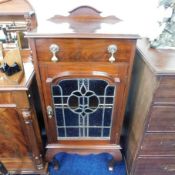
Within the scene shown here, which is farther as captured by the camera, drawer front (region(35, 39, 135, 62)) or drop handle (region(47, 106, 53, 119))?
drop handle (region(47, 106, 53, 119))

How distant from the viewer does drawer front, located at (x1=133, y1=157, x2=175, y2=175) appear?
1.08m

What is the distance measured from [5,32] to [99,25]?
58 centimetres

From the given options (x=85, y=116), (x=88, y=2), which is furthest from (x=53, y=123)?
(x=88, y=2)

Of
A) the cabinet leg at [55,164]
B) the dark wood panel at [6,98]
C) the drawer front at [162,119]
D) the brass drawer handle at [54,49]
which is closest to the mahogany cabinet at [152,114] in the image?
the drawer front at [162,119]

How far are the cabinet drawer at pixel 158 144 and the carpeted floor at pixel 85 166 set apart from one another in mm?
398

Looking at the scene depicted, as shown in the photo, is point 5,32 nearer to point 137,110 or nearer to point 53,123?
point 53,123

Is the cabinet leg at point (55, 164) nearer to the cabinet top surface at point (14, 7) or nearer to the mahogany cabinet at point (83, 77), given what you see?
the mahogany cabinet at point (83, 77)

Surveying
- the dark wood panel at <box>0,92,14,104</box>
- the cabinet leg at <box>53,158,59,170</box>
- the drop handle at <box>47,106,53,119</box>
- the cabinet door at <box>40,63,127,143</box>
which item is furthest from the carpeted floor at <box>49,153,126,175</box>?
the dark wood panel at <box>0,92,14,104</box>

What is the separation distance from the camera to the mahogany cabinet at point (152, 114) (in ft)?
2.61

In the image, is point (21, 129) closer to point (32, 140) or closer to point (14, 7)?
point (32, 140)

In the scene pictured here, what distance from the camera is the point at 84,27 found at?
85 centimetres

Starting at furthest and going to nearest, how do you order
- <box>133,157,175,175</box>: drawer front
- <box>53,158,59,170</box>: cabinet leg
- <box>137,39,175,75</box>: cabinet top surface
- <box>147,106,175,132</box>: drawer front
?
1. <box>53,158,59,170</box>: cabinet leg
2. <box>133,157,175,175</box>: drawer front
3. <box>147,106,175,132</box>: drawer front
4. <box>137,39,175,75</box>: cabinet top surface

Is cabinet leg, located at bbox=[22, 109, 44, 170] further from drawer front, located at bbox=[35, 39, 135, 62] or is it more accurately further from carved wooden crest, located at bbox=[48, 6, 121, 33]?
carved wooden crest, located at bbox=[48, 6, 121, 33]

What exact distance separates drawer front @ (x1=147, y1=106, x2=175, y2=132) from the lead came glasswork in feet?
0.76
